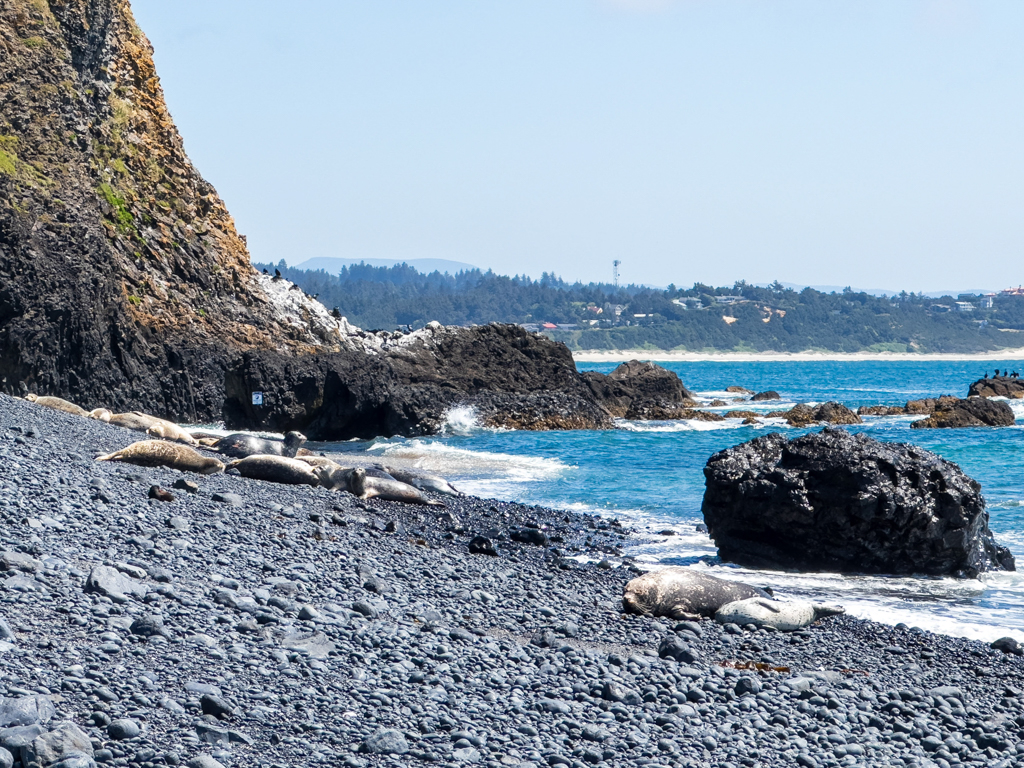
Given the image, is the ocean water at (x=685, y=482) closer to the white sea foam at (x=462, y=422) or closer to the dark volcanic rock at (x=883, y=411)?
the white sea foam at (x=462, y=422)

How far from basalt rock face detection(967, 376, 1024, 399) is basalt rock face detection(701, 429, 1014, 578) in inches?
1415

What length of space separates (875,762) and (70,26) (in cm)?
3117

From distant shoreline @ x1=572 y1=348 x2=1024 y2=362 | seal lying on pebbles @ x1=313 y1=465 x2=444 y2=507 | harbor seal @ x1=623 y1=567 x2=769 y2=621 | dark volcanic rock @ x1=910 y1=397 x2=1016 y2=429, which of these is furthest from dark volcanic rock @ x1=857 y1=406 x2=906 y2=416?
distant shoreline @ x1=572 y1=348 x2=1024 y2=362

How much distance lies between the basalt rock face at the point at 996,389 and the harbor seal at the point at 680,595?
3963 cm

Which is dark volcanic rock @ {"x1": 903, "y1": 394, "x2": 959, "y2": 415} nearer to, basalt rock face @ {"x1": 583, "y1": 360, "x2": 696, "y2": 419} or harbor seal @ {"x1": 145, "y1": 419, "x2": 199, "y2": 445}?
basalt rock face @ {"x1": 583, "y1": 360, "x2": 696, "y2": 419}

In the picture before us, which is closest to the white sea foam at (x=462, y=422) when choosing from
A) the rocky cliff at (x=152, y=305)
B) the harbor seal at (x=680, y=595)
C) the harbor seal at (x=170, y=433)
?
the rocky cliff at (x=152, y=305)

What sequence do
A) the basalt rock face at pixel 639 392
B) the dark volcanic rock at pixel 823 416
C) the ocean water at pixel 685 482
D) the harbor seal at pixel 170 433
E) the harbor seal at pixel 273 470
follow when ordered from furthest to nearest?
1. the basalt rock face at pixel 639 392
2. the dark volcanic rock at pixel 823 416
3. the harbor seal at pixel 170 433
4. the harbor seal at pixel 273 470
5. the ocean water at pixel 685 482

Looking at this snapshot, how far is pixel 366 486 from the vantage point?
554 inches

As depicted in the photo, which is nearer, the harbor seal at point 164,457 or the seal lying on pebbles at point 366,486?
the harbor seal at point 164,457

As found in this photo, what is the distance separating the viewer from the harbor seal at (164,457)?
12.6 metres

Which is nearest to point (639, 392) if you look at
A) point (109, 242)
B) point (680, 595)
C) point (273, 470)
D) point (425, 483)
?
point (109, 242)

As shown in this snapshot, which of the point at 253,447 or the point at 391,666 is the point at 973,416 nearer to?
the point at 253,447

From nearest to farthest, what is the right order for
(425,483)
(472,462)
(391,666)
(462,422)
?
1. (391,666)
2. (425,483)
3. (472,462)
4. (462,422)

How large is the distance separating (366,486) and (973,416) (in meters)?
27.6
